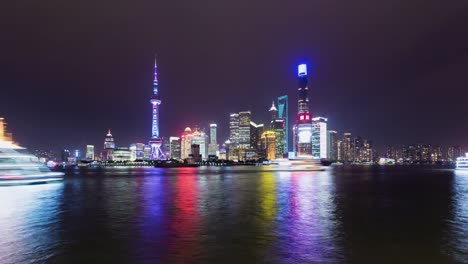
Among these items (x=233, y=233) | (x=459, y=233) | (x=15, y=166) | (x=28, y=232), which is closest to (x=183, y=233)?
(x=233, y=233)

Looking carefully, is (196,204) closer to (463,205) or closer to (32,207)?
(32,207)

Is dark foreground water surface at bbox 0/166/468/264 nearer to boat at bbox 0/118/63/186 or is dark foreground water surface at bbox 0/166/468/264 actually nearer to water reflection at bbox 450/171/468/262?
water reflection at bbox 450/171/468/262

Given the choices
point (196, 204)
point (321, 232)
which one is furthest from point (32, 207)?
point (321, 232)

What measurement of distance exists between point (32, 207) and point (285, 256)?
1168 inches

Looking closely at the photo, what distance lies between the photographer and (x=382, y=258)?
1822 cm

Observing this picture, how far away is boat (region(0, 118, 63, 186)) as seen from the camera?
68.1 meters

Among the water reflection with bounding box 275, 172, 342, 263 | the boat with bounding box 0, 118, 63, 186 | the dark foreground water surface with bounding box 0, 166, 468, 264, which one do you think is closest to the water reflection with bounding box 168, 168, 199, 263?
the dark foreground water surface with bounding box 0, 166, 468, 264

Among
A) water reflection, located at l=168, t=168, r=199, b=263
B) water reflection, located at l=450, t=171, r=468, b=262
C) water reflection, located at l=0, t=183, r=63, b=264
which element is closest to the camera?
water reflection, located at l=0, t=183, r=63, b=264

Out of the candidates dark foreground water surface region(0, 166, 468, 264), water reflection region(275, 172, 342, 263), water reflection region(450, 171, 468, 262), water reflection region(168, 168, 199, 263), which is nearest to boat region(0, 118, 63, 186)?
dark foreground water surface region(0, 166, 468, 264)

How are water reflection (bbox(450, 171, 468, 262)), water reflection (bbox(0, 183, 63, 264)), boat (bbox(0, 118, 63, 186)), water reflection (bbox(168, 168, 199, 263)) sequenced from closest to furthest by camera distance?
water reflection (bbox(0, 183, 63, 264)) < water reflection (bbox(168, 168, 199, 263)) < water reflection (bbox(450, 171, 468, 262)) < boat (bbox(0, 118, 63, 186))

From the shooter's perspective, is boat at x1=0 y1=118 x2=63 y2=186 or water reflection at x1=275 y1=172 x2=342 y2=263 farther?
boat at x1=0 y1=118 x2=63 y2=186

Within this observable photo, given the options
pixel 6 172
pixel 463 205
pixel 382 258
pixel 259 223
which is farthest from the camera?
pixel 6 172

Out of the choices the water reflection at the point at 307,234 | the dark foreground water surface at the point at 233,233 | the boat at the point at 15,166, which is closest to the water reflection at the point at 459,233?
the dark foreground water surface at the point at 233,233

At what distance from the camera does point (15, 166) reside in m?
70.0
